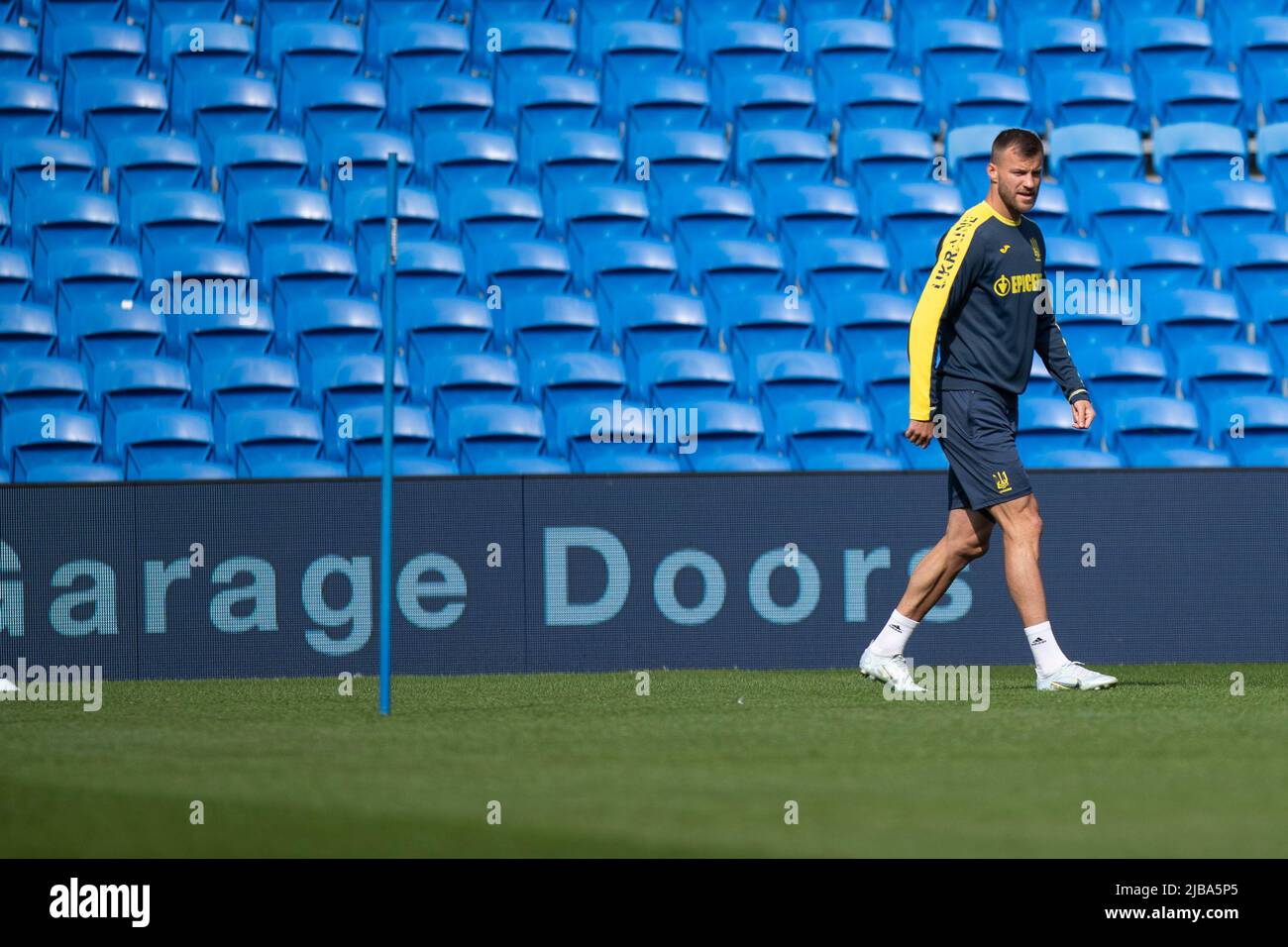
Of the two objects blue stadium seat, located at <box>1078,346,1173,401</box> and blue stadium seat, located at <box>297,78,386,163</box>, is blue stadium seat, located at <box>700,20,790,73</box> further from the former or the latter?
blue stadium seat, located at <box>1078,346,1173,401</box>

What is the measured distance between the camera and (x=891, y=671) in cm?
742

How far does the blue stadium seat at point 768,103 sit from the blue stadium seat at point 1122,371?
278 cm

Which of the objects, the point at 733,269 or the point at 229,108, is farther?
the point at 229,108

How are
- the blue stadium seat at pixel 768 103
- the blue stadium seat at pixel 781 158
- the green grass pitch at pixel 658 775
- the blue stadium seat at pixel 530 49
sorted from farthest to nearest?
the blue stadium seat at pixel 530 49 < the blue stadium seat at pixel 768 103 < the blue stadium seat at pixel 781 158 < the green grass pitch at pixel 658 775

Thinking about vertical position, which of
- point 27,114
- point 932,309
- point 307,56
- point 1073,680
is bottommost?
point 1073,680

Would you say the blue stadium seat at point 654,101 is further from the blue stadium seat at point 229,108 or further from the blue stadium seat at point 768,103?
the blue stadium seat at point 229,108

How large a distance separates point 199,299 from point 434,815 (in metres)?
7.71

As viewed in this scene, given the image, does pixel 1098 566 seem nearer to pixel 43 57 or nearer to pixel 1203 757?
pixel 1203 757

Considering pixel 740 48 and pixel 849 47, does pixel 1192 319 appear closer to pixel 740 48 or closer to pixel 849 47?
pixel 849 47

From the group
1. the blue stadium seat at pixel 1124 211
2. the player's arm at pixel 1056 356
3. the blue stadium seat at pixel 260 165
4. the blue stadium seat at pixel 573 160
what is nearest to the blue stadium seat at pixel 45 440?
the blue stadium seat at pixel 260 165

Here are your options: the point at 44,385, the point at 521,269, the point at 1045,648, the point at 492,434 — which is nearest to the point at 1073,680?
the point at 1045,648

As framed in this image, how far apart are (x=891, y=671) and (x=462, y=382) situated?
15.2 ft

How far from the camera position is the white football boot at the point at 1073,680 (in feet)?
23.9

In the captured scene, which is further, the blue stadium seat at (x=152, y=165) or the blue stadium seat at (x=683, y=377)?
the blue stadium seat at (x=152, y=165)
